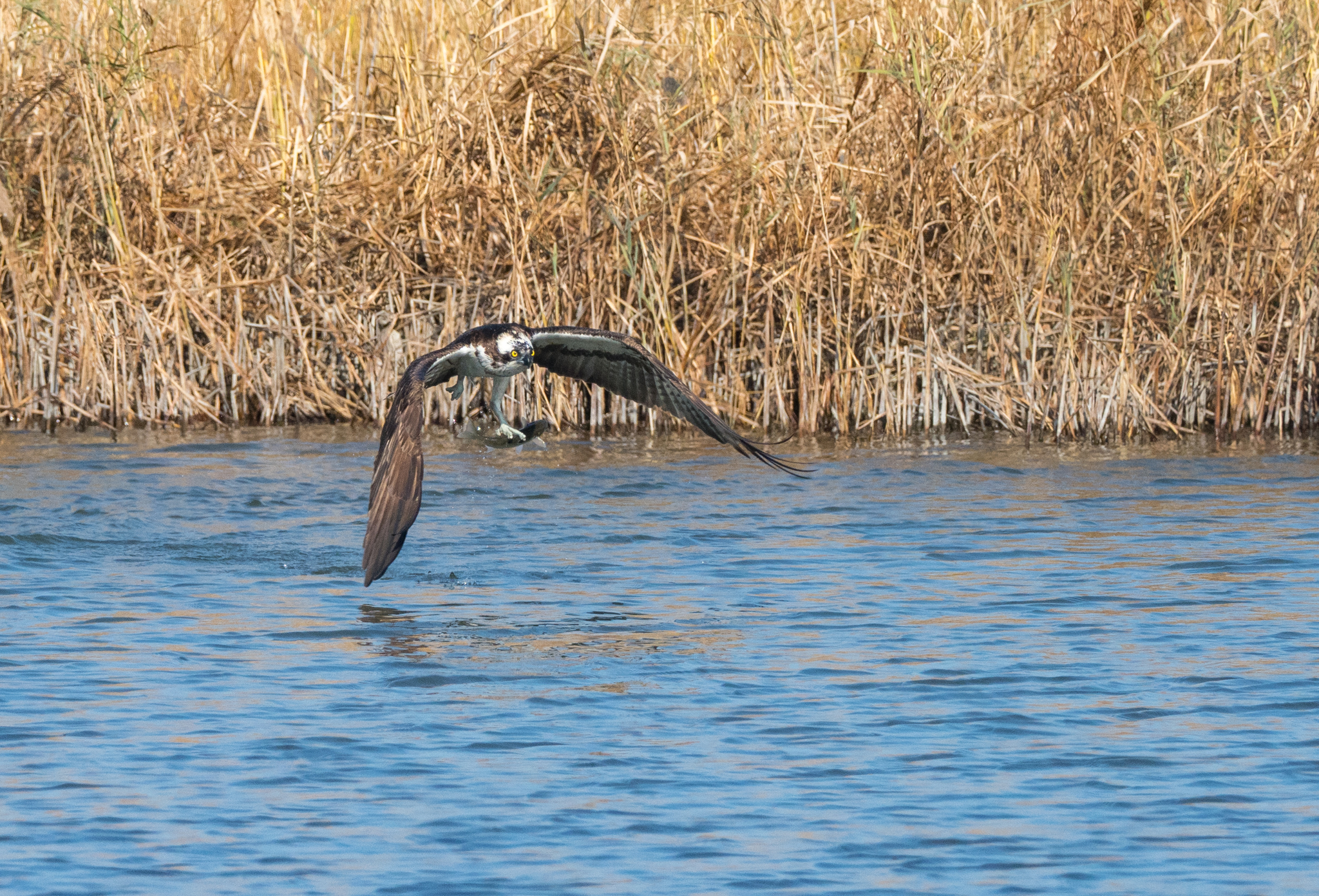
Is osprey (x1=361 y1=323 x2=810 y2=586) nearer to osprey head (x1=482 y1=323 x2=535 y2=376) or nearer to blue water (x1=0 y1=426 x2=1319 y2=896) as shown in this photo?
osprey head (x1=482 y1=323 x2=535 y2=376)

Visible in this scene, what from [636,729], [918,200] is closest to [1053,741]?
[636,729]

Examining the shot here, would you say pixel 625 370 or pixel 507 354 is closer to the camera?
pixel 507 354

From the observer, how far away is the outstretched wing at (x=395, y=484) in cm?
A: 596

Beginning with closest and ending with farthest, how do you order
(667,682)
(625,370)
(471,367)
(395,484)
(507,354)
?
(667,682), (395,484), (507,354), (471,367), (625,370)

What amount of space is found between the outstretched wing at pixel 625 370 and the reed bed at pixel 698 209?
2376 mm

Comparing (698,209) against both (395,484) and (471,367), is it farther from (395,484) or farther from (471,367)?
(395,484)

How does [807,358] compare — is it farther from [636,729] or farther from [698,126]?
[636,729]

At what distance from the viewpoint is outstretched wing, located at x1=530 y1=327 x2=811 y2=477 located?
7.31m

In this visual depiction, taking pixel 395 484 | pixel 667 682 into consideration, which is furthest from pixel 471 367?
pixel 667 682

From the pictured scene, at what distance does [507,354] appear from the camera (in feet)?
24.3

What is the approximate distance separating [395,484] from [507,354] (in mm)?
1410

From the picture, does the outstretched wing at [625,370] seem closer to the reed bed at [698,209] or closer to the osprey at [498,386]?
the osprey at [498,386]

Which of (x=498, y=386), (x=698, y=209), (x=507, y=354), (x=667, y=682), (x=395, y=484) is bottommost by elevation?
(x=667, y=682)

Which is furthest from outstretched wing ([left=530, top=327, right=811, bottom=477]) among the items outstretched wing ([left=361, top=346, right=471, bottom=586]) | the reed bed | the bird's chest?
the reed bed
